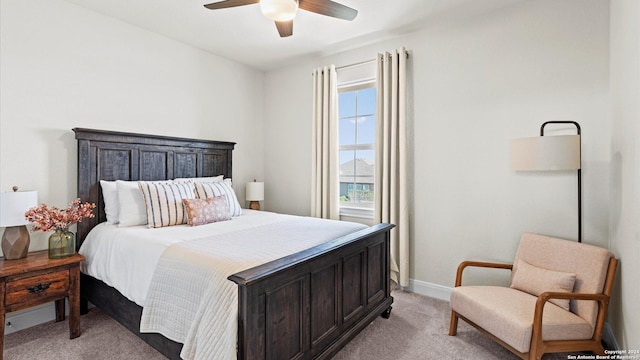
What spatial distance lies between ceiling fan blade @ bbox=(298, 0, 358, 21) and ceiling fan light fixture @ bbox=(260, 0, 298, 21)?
0.52 ft

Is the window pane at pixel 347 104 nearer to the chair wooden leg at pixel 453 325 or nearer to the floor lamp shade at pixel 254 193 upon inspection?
the floor lamp shade at pixel 254 193

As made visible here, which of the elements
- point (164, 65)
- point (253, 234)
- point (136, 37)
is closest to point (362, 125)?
point (253, 234)

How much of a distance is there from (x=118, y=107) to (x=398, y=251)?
3316 mm

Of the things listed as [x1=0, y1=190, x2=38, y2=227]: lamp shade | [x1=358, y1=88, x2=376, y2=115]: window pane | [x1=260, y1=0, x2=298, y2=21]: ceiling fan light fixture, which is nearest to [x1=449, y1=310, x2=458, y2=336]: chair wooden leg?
[x1=358, y1=88, x2=376, y2=115]: window pane

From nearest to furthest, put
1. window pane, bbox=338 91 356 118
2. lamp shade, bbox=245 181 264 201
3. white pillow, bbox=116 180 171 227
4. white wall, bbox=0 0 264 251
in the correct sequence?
white wall, bbox=0 0 264 251, white pillow, bbox=116 180 171 227, window pane, bbox=338 91 356 118, lamp shade, bbox=245 181 264 201

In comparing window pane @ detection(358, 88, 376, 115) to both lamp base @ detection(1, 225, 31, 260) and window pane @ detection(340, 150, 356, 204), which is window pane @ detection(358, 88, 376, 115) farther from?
lamp base @ detection(1, 225, 31, 260)

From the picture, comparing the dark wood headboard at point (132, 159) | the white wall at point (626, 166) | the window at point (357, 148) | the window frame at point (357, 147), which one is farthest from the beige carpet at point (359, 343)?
the window at point (357, 148)

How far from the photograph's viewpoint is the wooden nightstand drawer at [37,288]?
2066 millimetres

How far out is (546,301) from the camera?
1.81 metres

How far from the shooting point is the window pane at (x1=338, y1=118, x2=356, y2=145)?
12.7 feet

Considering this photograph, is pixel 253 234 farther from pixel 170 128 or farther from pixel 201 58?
pixel 201 58

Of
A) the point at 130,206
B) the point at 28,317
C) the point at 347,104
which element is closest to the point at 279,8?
the point at 347,104

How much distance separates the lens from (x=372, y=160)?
147 inches

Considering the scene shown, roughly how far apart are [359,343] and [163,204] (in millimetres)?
2038
